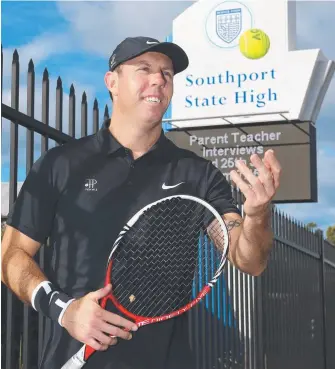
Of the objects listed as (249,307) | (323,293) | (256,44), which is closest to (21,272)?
(249,307)

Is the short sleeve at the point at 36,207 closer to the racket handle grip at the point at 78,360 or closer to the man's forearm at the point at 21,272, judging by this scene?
the man's forearm at the point at 21,272

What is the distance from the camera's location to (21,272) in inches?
151

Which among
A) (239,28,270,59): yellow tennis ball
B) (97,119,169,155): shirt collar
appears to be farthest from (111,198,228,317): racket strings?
(239,28,270,59): yellow tennis ball

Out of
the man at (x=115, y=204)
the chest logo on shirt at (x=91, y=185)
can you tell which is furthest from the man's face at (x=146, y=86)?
the chest logo on shirt at (x=91, y=185)

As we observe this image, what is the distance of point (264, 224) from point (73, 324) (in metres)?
0.96

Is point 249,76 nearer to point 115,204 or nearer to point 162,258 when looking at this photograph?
point 162,258

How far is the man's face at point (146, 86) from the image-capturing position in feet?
12.6

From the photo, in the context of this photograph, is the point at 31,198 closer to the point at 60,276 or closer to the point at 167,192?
the point at 60,276

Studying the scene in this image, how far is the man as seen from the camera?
3781 millimetres

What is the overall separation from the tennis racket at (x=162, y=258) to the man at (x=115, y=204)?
9 cm

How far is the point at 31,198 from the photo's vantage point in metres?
3.90

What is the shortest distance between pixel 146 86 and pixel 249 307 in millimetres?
5997

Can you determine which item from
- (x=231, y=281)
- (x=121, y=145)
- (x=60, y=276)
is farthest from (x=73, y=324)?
(x=231, y=281)

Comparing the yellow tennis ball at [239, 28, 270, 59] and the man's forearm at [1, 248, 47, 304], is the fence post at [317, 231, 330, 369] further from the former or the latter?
the man's forearm at [1, 248, 47, 304]
